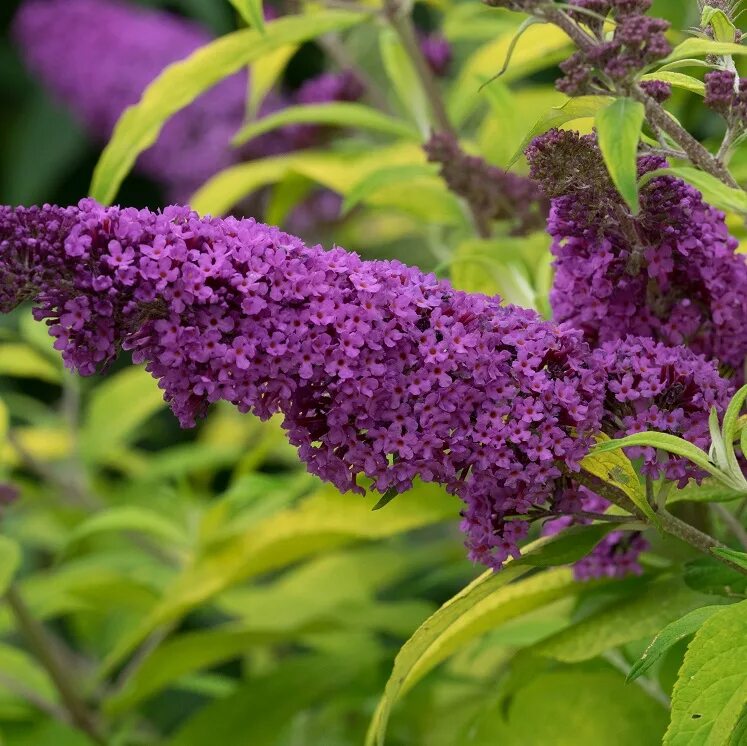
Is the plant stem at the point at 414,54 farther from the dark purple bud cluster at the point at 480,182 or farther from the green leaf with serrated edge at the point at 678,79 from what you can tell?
the green leaf with serrated edge at the point at 678,79

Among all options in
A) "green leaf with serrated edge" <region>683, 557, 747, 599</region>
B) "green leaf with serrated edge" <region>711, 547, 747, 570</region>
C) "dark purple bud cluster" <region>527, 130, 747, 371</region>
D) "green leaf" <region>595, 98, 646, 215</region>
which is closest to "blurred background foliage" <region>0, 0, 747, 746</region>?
"green leaf with serrated edge" <region>683, 557, 747, 599</region>

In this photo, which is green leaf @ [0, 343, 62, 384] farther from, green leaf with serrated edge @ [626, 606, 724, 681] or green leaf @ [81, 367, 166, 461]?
green leaf with serrated edge @ [626, 606, 724, 681]

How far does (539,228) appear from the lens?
1.56 metres

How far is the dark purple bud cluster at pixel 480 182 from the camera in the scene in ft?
4.77

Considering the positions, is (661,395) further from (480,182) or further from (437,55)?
(437,55)

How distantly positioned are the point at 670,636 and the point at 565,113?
421mm

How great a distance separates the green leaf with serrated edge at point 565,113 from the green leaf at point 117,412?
1434mm

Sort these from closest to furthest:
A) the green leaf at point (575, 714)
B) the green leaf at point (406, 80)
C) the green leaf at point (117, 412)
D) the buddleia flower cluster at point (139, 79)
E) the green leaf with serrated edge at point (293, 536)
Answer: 1. the green leaf at point (575, 714)
2. the green leaf with serrated edge at point (293, 536)
3. the green leaf at point (406, 80)
4. the green leaf at point (117, 412)
5. the buddleia flower cluster at point (139, 79)

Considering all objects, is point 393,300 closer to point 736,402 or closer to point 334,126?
point 736,402

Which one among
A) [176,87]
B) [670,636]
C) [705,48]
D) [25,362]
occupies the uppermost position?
[705,48]

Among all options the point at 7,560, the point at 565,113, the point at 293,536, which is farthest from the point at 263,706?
the point at 565,113

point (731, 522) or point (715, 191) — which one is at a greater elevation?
point (715, 191)

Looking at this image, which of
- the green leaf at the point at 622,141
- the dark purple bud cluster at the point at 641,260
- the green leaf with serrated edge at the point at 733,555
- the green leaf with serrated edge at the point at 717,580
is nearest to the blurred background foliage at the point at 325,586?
the green leaf with serrated edge at the point at 717,580

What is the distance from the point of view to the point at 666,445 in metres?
0.94
